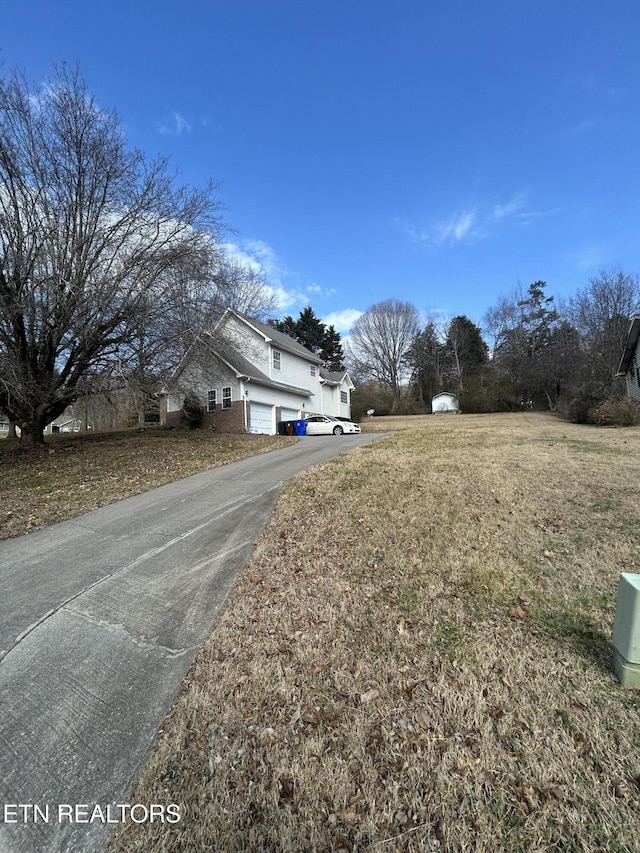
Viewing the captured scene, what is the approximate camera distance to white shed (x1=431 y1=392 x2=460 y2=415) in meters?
43.8

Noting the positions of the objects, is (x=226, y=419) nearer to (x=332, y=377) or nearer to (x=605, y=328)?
(x=332, y=377)

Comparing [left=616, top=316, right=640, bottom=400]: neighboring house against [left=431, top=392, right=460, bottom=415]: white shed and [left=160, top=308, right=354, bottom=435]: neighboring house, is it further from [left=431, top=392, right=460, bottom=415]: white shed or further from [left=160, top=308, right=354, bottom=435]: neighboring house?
[left=431, top=392, right=460, bottom=415]: white shed

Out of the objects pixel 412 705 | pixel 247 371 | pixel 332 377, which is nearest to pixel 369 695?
→ pixel 412 705

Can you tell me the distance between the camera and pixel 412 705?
2.28 m

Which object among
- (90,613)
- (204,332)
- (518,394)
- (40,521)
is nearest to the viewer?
(90,613)

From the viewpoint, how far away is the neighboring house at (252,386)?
19219 millimetres

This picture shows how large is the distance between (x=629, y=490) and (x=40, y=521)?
959 cm

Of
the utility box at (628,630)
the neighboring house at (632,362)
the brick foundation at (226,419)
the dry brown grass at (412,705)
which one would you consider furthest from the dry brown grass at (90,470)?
the neighboring house at (632,362)

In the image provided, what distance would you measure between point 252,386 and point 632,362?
23002 millimetres

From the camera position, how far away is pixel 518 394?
39781 mm

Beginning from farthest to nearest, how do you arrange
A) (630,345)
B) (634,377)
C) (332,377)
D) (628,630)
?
(332,377)
(634,377)
(630,345)
(628,630)

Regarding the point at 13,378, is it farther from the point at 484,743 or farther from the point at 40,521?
the point at 484,743

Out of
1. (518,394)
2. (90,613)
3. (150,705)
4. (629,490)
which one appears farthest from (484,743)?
(518,394)

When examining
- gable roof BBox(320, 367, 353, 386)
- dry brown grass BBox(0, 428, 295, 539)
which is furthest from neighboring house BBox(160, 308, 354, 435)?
dry brown grass BBox(0, 428, 295, 539)
